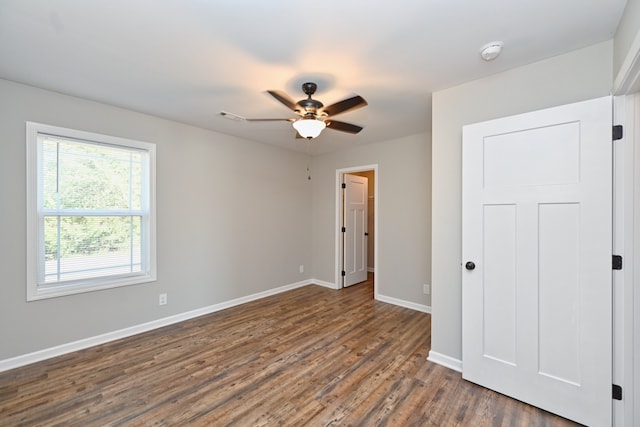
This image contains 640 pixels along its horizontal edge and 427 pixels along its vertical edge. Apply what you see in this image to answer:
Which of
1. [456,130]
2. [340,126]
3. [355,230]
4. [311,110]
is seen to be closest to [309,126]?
[311,110]

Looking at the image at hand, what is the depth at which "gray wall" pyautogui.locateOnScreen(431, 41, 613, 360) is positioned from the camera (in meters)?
2.01

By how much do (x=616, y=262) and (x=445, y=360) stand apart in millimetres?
1470

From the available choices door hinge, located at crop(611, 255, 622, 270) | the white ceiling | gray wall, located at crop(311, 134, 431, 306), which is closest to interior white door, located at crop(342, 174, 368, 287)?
gray wall, located at crop(311, 134, 431, 306)

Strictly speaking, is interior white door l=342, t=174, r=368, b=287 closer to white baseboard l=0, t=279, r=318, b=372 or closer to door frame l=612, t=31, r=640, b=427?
white baseboard l=0, t=279, r=318, b=372

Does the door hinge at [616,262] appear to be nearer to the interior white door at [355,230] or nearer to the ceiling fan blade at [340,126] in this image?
the ceiling fan blade at [340,126]

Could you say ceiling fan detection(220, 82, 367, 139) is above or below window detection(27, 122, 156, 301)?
above

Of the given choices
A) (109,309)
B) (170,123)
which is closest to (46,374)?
(109,309)

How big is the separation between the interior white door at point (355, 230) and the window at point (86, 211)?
10.1ft

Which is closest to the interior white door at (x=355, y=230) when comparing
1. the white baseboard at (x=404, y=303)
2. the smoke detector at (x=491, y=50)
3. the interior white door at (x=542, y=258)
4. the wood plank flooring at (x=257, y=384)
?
the white baseboard at (x=404, y=303)

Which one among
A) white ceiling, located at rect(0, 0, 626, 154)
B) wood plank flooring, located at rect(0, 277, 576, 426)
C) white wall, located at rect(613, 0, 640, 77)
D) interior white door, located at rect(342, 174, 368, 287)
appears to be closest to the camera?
white wall, located at rect(613, 0, 640, 77)

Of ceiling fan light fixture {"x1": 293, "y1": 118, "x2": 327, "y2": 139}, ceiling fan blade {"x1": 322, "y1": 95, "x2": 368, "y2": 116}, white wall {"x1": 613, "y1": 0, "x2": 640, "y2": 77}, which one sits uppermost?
white wall {"x1": 613, "y1": 0, "x2": 640, "y2": 77}

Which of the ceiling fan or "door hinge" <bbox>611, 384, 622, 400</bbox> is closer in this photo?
"door hinge" <bbox>611, 384, 622, 400</bbox>

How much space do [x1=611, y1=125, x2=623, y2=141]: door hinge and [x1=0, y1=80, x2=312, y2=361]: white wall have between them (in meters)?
3.88

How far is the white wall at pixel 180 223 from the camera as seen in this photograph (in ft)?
7.88
